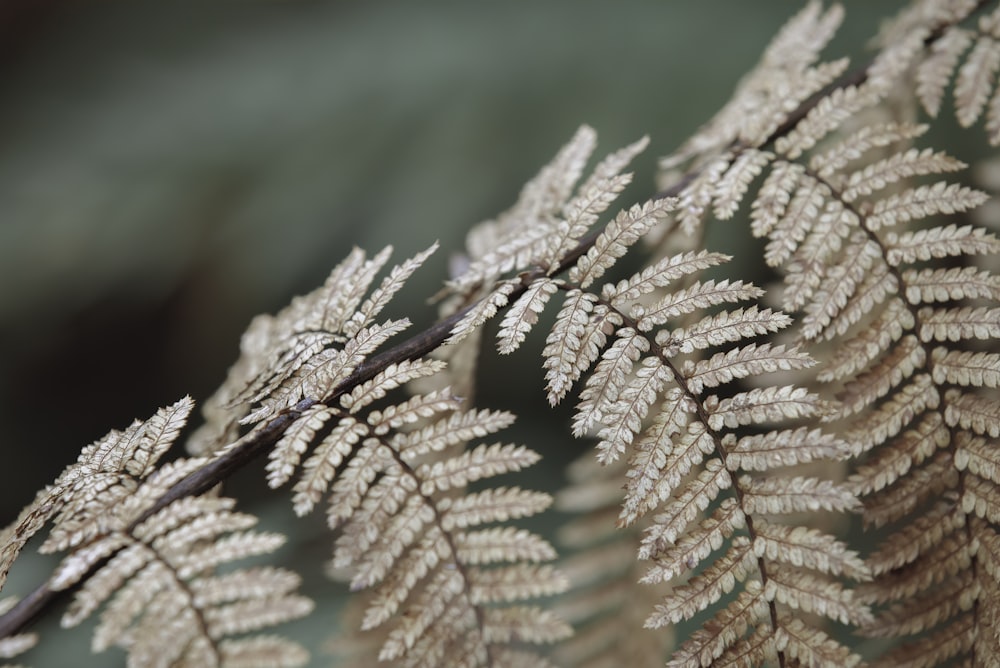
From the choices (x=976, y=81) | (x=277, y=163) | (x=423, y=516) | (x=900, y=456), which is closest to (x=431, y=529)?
(x=423, y=516)

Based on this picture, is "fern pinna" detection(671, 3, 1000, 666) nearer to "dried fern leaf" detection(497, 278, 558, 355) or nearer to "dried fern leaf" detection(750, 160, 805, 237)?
"dried fern leaf" detection(750, 160, 805, 237)

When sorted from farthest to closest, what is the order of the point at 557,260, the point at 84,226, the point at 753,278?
the point at 84,226
the point at 753,278
the point at 557,260

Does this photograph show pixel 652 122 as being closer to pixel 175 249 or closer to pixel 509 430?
pixel 509 430

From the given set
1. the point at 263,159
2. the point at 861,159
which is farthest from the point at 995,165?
the point at 263,159

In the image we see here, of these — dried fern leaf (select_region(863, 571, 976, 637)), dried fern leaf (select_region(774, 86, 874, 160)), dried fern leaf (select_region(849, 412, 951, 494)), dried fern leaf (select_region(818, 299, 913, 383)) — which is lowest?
dried fern leaf (select_region(863, 571, 976, 637))

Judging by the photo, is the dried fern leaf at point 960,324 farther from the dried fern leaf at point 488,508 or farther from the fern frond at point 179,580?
the fern frond at point 179,580

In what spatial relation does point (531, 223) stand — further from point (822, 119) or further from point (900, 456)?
point (900, 456)

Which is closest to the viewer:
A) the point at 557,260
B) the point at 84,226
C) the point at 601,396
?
the point at 601,396

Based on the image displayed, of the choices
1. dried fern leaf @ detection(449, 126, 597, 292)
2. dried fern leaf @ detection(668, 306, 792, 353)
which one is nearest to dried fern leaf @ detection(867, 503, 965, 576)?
dried fern leaf @ detection(668, 306, 792, 353)

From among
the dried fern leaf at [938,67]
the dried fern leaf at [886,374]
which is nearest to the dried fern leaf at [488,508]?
the dried fern leaf at [886,374]
